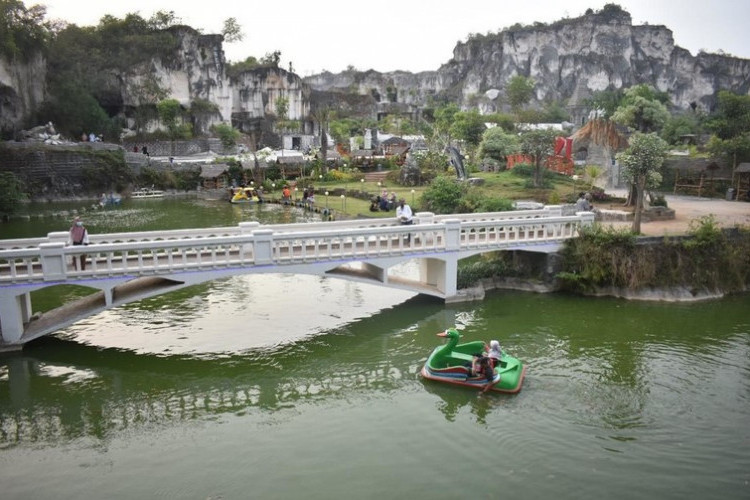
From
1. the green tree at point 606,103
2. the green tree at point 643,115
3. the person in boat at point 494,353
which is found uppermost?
the green tree at point 606,103

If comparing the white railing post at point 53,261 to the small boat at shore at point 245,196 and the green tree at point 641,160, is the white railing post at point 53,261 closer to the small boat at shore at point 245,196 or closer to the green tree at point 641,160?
the green tree at point 641,160

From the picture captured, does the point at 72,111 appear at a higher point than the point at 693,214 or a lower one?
higher

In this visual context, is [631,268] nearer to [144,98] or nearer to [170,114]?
[170,114]

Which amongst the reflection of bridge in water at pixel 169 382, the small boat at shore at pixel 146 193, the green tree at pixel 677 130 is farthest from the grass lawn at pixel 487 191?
the green tree at pixel 677 130

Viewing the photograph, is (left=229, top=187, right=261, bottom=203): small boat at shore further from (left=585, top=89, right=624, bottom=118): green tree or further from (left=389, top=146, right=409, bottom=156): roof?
(left=585, top=89, right=624, bottom=118): green tree

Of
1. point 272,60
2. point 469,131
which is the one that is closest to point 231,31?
point 272,60

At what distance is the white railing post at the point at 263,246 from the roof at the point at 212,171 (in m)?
33.4

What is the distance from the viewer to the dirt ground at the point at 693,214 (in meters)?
21.2

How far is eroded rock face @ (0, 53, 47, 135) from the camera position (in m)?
48.7

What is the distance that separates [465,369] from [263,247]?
19.8ft

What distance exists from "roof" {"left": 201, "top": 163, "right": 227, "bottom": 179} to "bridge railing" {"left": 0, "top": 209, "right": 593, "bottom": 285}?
30904mm

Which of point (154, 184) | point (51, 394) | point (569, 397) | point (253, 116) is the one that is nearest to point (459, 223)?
point (569, 397)

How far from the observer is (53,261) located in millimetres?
13852

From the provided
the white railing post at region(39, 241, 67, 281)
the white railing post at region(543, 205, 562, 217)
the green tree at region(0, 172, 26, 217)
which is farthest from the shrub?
the green tree at region(0, 172, 26, 217)
